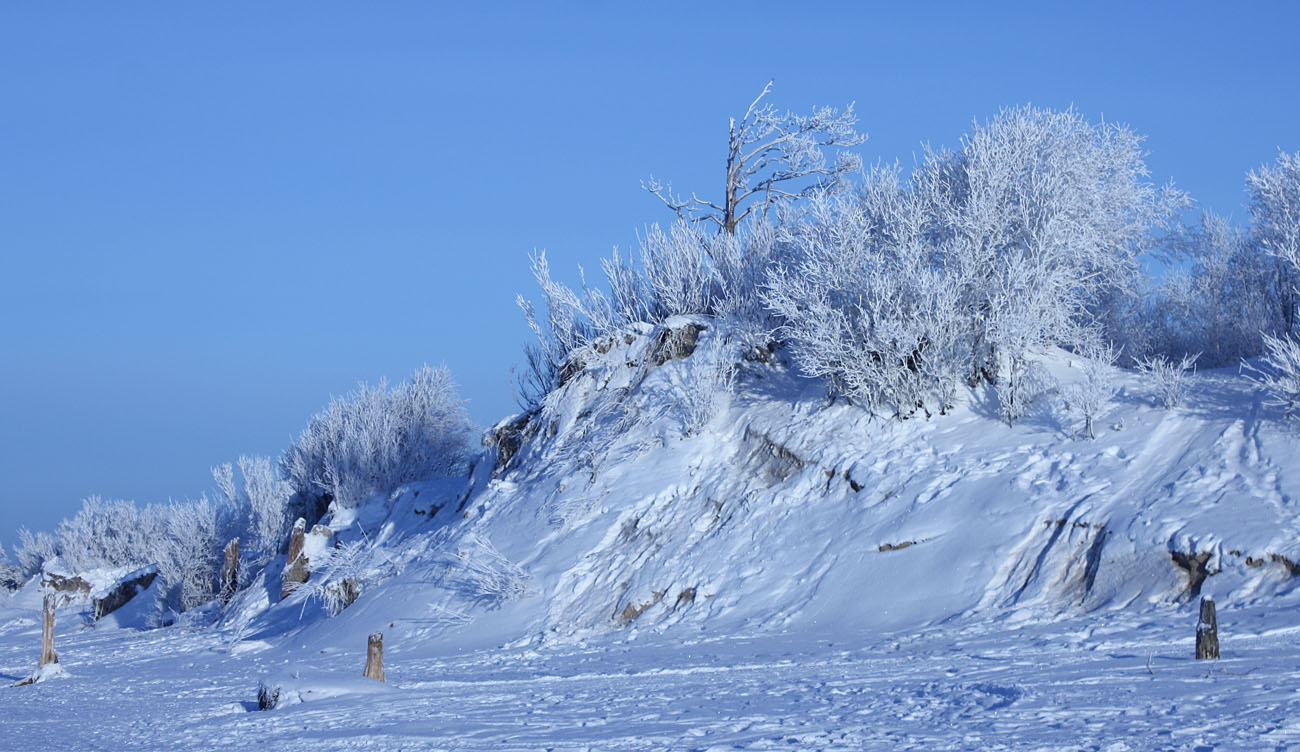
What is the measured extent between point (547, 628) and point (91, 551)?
22.4 m

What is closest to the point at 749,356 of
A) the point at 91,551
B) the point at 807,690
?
the point at 807,690

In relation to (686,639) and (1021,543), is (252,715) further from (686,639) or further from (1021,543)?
(1021,543)

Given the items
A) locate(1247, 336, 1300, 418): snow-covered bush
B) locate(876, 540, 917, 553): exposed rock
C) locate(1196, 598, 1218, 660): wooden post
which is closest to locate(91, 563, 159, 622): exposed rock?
locate(876, 540, 917, 553): exposed rock

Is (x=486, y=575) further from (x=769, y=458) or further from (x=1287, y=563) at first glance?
(x=1287, y=563)

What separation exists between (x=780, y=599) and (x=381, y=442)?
440 inches

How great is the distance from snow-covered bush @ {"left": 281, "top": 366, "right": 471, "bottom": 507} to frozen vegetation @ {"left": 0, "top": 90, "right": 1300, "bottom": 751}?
0.10 meters

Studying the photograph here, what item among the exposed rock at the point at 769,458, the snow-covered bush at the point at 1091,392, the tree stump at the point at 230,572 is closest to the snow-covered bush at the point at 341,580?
the tree stump at the point at 230,572

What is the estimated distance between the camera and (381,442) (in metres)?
21.2

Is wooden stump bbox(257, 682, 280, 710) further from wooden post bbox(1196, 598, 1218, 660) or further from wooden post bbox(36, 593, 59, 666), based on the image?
wooden post bbox(1196, 598, 1218, 660)

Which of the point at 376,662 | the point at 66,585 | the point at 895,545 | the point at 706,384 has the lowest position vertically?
the point at 376,662

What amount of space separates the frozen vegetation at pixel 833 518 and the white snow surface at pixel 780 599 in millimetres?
45

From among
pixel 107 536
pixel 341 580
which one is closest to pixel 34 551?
pixel 107 536

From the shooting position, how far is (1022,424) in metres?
13.4

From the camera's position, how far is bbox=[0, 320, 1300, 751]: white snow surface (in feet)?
24.5
